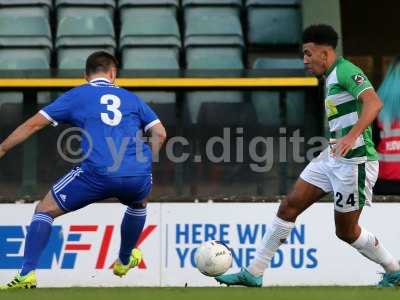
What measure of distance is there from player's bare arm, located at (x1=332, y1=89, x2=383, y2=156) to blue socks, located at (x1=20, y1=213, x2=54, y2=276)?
198cm

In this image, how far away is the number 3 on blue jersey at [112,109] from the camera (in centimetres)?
783

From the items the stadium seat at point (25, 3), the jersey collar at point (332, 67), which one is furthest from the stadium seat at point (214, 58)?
the jersey collar at point (332, 67)

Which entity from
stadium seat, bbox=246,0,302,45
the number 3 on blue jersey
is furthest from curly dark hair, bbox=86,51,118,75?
stadium seat, bbox=246,0,302,45

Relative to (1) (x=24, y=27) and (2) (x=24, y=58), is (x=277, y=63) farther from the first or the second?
(1) (x=24, y=27)

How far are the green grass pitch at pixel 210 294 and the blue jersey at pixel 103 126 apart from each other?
825mm

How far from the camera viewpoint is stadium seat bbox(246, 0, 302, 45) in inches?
480

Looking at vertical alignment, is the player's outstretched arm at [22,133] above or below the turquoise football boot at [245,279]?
above

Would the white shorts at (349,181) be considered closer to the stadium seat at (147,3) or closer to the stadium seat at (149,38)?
the stadium seat at (149,38)

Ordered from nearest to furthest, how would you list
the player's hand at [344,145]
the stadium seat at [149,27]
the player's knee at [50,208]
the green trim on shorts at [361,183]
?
the player's hand at [344,145] → the green trim on shorts at [361,183] → the player's knee at [50,208] → the stadium seat at [149,27]

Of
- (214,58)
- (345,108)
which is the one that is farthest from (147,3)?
(345,108)

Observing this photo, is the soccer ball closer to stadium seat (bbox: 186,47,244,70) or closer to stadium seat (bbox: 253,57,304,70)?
stadium seat (bbox: 253,57,304,70)

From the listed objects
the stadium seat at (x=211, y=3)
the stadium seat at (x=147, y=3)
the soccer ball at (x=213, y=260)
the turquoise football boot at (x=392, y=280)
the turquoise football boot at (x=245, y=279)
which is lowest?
the turquoise football boot at (x=392, y=280)

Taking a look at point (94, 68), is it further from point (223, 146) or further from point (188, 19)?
point (188, 19)

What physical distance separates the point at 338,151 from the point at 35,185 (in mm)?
3742
